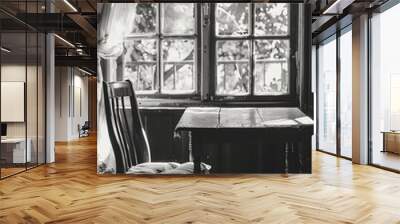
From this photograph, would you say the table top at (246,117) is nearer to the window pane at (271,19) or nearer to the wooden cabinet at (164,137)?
the wooden cabinet at (164,137)

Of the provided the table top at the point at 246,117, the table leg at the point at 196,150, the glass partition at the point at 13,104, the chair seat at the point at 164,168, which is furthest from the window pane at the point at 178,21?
the glass partition at the point at 13,104

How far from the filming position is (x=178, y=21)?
657 centimetres

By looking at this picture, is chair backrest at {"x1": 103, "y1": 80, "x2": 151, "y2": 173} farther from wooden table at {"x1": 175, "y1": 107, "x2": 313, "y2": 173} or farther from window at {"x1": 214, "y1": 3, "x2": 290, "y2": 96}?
window at {"x1": 214, "y1": 3, "x2": 290, "y2": 96}

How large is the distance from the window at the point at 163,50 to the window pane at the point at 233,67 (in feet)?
1.44

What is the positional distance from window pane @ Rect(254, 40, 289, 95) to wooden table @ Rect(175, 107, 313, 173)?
353 millimetres

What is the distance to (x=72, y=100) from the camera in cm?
1616

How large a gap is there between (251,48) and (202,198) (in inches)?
114

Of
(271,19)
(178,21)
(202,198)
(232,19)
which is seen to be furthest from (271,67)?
(202,198)

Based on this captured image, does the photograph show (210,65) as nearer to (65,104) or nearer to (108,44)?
(108,44)

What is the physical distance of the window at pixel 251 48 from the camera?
6.53 meters

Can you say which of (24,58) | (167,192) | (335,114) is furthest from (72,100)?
(167,192)

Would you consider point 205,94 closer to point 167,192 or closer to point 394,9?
point 167,192

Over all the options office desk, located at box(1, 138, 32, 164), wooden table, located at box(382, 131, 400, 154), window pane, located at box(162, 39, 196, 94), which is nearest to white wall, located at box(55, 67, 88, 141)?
office desk, located at box(1, 138, 32, 164)

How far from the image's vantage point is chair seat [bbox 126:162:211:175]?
659 centimetres
